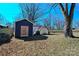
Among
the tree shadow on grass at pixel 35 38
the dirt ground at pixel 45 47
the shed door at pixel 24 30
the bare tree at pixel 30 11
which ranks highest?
the bare tree at pixel 30 11

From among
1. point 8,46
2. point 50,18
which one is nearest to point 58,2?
point 50,18

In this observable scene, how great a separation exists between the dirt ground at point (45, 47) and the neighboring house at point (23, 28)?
0.12 meters

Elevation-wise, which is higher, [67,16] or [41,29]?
[67,16]

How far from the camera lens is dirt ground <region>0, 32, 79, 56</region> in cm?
594

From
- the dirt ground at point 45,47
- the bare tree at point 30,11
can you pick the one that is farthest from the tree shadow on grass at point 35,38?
the bare tree at point 30,11

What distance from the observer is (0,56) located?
19.4 ft

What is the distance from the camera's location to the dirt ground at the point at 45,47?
5941 mm

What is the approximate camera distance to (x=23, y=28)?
19.6 feet

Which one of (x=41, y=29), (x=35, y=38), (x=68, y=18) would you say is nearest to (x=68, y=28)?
(x=68, y=18)

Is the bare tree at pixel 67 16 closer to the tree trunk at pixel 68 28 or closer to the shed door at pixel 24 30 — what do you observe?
the tree trunk at pixel 68 28

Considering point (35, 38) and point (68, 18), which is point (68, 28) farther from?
point (35, 38)

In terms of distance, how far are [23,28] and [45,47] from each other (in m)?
0.51

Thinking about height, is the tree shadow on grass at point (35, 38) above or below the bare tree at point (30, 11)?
below

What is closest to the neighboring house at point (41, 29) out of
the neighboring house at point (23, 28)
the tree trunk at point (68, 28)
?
the neighboring house at point (23, 28)
